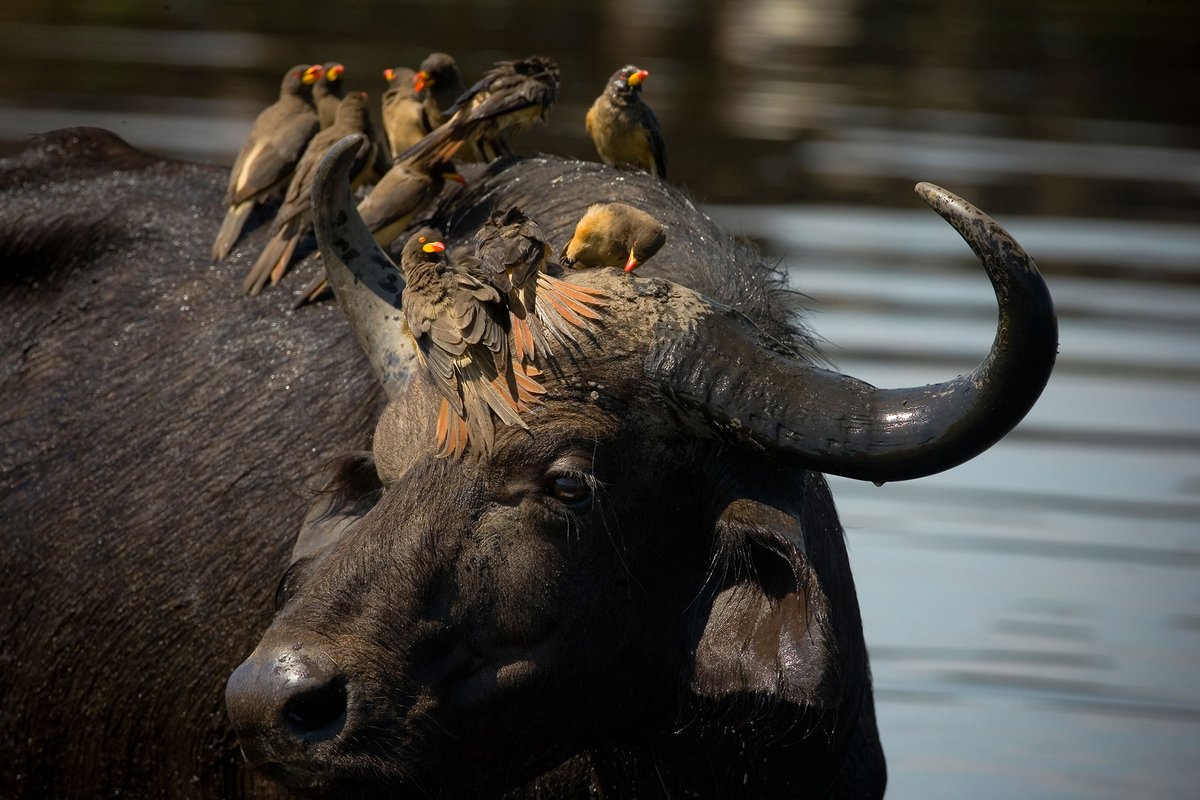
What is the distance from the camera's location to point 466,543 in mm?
4398

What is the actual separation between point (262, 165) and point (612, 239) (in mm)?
2345

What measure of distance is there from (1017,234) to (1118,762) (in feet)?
30.6

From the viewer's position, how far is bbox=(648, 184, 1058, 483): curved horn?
400 centimetres

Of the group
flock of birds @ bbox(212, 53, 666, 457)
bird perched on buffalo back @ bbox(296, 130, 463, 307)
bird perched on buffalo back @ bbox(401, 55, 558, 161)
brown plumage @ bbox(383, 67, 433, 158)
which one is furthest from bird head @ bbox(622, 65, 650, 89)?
bird perched on buffalo back @ bbox(296, 130, 463, 307)

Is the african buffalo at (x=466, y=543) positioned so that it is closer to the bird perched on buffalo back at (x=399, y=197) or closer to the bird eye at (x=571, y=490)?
the bird eye at (x=571, y=490)

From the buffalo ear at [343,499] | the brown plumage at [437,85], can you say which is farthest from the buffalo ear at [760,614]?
the brown plumage at [437,85]

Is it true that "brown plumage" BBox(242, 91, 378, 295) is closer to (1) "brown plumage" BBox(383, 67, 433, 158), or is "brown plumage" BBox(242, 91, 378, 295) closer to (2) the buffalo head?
(1) "brown plumage" BBox(383, 67, 433, 158)

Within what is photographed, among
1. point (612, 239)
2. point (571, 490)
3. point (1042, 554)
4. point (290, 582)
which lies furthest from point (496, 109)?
point (1042, 554)

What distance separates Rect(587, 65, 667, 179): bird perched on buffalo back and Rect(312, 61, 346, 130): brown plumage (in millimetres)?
1307

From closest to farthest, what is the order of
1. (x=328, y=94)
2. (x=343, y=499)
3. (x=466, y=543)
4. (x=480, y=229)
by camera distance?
1. (x=466, y=543)
2. (x=480, y=229)
3. (x=343, y=499)
4. (x=328, y=94)

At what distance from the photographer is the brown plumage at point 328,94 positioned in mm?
8125

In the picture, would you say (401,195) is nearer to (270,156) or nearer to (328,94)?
(270,156)

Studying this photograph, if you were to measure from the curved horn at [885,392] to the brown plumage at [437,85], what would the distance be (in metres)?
3.42

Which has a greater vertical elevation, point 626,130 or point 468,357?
point 468,357
